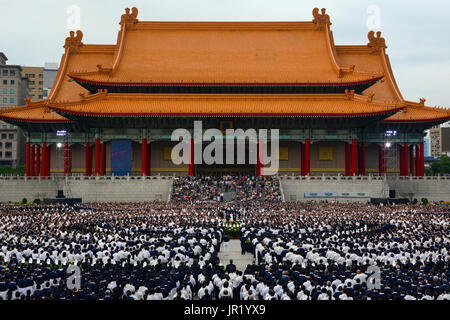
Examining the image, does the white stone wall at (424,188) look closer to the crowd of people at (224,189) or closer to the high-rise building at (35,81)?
the crowd of people at (224,189)

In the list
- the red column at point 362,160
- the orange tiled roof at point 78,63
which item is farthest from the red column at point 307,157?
the orange tiled roof at point 78,63

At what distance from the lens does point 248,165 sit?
46.2 m

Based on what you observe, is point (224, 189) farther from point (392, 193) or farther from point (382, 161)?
point (382, 161)

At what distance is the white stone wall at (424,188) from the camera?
130 feet

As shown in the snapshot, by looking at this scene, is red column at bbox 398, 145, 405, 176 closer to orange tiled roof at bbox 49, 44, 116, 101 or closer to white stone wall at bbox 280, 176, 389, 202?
white stone wall at bbox 280, 176, 389, 202

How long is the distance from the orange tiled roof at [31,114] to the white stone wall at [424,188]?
33159 mm

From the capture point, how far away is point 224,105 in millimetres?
42375

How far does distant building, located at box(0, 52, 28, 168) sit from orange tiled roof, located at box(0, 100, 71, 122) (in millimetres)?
44467

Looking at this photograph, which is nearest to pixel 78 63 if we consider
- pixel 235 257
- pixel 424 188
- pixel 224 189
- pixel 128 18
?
pixel 128 18

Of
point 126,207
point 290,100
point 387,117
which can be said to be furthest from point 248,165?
point 126,207

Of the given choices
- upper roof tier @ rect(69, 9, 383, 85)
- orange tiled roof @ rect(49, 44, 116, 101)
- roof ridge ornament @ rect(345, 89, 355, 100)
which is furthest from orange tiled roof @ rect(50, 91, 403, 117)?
orange tiled roof @ rect(49, 44, 116, 101)

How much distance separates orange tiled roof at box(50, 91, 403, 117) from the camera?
3984 centimetres

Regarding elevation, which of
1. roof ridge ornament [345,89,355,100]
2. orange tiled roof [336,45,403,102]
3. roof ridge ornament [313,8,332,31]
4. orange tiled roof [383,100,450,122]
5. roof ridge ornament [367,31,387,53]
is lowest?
orange tiled roof [383,100,450,122]
